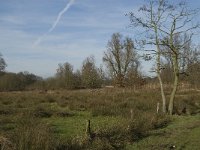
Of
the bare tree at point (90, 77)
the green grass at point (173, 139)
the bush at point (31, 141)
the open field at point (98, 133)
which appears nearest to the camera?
the bush at point (31, 141)

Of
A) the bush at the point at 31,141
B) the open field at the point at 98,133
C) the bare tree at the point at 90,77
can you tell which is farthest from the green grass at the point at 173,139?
the bare tree at the point at 90,77

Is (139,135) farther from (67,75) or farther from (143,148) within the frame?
(67,75)

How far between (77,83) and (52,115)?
5598cm

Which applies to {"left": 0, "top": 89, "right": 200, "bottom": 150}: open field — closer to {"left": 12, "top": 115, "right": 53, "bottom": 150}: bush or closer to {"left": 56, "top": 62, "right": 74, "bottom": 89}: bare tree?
{"left": 12, "top": 115, "right": 53, "bottom": 150}: bush

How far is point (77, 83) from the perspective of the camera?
82.2 m

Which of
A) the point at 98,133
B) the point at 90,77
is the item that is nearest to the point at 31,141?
the point at 98,133

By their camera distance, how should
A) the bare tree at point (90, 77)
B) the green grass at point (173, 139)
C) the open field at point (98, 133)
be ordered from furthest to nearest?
1. the bare tree at point (90, 77)
2. the green grass at point (173, 139)
3. the open field at point (98, 133)

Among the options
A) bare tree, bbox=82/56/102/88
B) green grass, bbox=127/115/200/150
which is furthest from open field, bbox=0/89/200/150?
bare tree, bbox=82/56/102/88

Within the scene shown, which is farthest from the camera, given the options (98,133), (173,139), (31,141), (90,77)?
(90,77)

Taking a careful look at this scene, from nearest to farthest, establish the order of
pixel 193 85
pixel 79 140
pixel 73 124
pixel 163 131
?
pixel 79 140 → pixel 163 131 → pixel 73 124 → pixel 193 85

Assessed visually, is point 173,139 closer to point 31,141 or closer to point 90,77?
point 31,141

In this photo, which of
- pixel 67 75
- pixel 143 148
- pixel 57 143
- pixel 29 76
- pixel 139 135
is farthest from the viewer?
pixel 29 76

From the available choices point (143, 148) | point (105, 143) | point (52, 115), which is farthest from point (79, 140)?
point (52, 115)

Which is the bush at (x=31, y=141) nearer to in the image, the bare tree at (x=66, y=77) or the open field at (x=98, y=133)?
the open field at (x=98, y=133)
